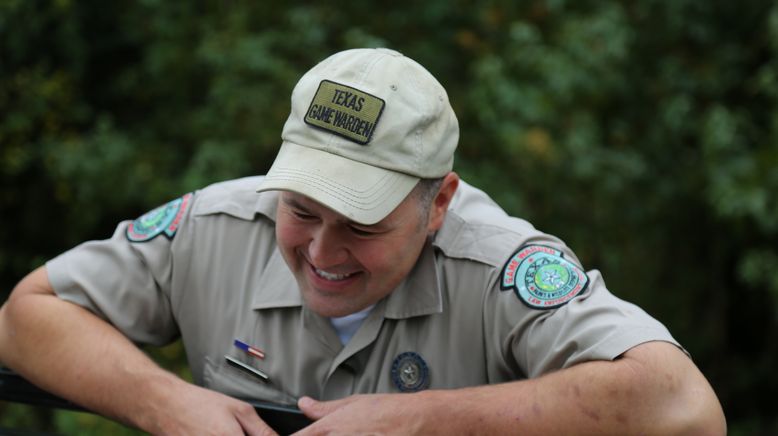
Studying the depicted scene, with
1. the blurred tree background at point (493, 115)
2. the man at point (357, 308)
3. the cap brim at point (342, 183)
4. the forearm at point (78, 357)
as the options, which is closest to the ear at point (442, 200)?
the man at point (357, 308)

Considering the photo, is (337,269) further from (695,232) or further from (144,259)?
(695,232)

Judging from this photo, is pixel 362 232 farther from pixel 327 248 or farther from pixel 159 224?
pixel 159 224

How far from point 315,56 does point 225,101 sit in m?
0.50

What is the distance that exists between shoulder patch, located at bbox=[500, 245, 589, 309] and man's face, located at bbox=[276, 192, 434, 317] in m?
0.20

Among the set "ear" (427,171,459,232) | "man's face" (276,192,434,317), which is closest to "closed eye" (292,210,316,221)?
"man's face" (276,192,434,317)

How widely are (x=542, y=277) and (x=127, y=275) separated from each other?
91 centimetres

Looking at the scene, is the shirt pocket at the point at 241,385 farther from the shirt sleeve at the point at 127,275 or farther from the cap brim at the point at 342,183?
the cap brim at the point at 342,183

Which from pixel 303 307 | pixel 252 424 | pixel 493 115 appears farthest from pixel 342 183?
pixel 493 115

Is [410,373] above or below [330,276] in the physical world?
below

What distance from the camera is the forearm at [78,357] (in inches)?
84.1

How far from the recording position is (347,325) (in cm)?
225

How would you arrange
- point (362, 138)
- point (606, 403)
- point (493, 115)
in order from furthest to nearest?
1. point (493, 115)
2. point (362, 138)
3. point (606, 403)

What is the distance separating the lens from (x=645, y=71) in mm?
5758

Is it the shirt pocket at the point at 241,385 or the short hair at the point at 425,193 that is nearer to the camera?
the short hair at the point at 425,193
